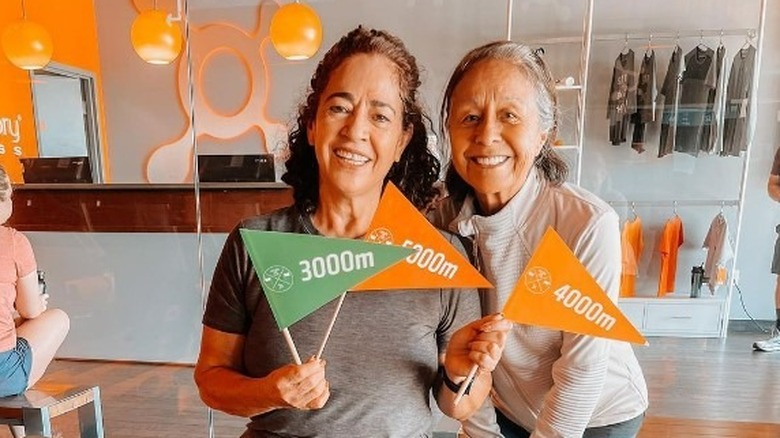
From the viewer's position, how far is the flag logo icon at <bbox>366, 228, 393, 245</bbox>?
0.94m

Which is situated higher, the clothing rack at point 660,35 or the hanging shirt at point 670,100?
the clothing rack at point 660,35

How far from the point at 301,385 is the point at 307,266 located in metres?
0.19

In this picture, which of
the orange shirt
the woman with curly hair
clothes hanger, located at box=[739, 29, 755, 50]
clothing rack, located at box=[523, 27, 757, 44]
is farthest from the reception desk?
clothes hanger, located at box=[739, 29, 755, 50]

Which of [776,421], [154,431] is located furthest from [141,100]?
[776,421]

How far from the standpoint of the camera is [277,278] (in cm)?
88

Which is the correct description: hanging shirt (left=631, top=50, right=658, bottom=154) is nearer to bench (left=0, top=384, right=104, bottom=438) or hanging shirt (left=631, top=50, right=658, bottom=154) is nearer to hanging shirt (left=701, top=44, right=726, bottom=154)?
hanging shirt (left=701, top=44, right=726, bottom=154)

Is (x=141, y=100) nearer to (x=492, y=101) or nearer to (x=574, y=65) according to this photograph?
(x=574, y=65)

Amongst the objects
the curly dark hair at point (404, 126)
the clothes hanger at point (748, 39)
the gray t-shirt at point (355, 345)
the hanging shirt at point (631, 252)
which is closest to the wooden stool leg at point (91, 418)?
the gray t-shirt at point (355, 345)

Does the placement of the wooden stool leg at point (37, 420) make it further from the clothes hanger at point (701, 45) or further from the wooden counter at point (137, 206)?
the clothes hanger at point (701, 45)

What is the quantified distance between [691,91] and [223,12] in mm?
3887

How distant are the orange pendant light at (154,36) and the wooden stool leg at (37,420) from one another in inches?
74.6

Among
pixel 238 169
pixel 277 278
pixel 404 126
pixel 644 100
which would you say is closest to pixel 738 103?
pixel 644 100

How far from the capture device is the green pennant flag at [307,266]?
87 centimetres

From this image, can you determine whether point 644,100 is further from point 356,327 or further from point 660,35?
point 356,327
